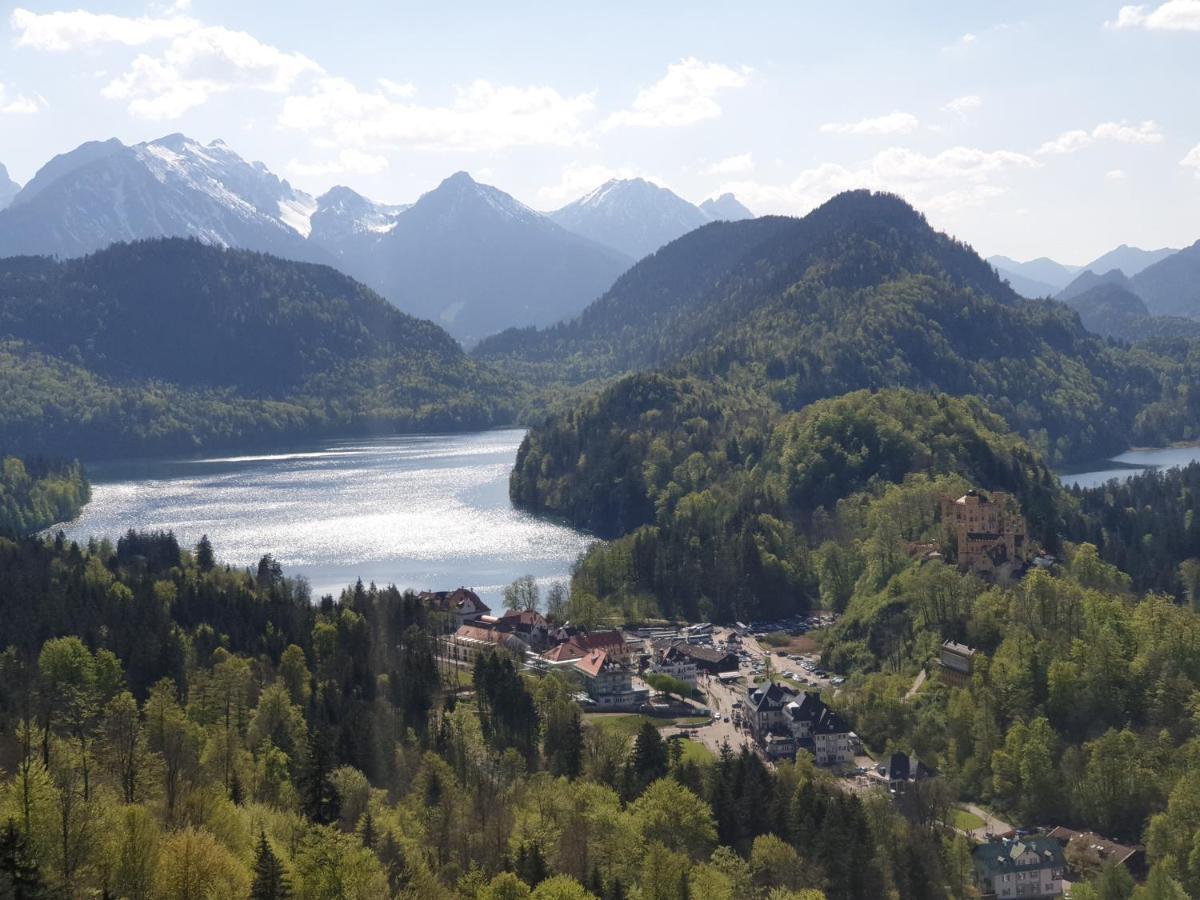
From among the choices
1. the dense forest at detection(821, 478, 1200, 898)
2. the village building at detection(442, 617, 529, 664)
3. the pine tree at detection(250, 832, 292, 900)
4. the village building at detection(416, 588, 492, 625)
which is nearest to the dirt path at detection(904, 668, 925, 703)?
the dense forest at detection(821, 478, 1200, 898)

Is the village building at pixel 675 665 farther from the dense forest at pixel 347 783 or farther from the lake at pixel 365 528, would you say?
the lake at pixel 365 528

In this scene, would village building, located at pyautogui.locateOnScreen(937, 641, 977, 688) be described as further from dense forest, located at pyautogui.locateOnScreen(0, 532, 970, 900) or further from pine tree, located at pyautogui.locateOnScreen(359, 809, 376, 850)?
pine tree, located at pyautogui.locateOnScreen(359, 809, 376, 850)

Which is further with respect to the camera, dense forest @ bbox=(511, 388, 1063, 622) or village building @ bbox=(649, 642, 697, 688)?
dense forest @ bbox=(511, 388, 1063, 622)

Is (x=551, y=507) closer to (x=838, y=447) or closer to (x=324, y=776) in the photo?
(x=838, y=447)

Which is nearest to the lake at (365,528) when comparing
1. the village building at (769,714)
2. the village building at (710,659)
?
the village building at (710,659)

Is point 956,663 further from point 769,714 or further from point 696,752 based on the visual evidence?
point 696,752

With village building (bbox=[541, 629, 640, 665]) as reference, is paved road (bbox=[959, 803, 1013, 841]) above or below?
below
